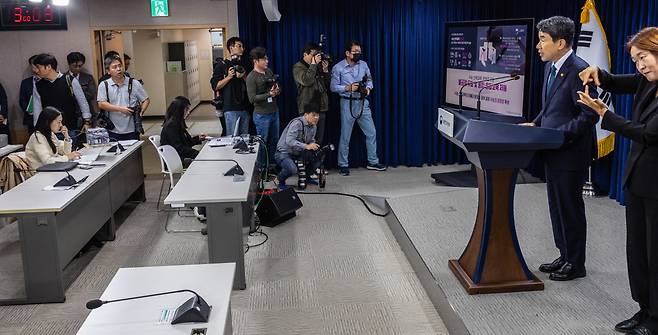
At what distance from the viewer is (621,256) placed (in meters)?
4.29

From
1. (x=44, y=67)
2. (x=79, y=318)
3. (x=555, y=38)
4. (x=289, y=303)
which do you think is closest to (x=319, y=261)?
(x=289, y=303)

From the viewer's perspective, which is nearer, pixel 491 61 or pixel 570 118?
pixel 570 118

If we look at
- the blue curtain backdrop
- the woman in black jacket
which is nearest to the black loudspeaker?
the blue curtain backdrop

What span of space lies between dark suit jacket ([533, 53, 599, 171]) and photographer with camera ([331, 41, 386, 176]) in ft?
13.2

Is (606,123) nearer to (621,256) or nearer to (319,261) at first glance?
(621,256)

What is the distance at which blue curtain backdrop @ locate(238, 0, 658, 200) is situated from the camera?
7734 millimetres

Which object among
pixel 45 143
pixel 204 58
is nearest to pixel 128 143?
pixel 45 143

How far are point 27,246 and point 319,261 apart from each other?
198 cm

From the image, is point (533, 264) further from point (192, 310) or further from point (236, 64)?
point (236, 64)

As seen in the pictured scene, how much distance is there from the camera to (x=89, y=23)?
777 centimetres

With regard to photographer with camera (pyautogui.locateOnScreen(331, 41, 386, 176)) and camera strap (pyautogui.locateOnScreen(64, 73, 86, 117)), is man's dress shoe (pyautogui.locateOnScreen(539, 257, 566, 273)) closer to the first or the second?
photographer with camera (pyautogui.locateOnScreen(331, 41, 386, 176))

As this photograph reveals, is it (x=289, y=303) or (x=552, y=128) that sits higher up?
(x=552, y=128)

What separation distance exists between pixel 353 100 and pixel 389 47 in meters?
0.85

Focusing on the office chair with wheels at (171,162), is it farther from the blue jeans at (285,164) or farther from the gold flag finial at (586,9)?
the gold flag finial at (586,9)
